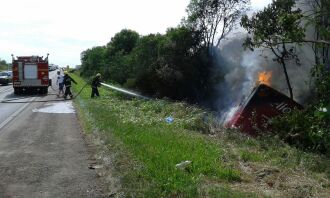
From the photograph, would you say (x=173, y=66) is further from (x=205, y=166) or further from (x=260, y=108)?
(x=205, y=166)

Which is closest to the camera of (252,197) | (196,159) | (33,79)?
(252,197)

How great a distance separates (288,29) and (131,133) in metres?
4.44

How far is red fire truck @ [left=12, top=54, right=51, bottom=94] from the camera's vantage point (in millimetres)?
31345

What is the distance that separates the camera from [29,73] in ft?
104

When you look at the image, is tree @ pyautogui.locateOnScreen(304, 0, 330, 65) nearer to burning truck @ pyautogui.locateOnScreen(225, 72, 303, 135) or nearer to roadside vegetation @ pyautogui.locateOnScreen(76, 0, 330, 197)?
roadside vegetation @ pyautogui.locateOnScreen(76, 0, 330, 197)

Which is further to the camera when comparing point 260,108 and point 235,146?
point 260,108

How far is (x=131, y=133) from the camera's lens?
1102cm

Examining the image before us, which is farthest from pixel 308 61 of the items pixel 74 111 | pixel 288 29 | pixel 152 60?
pixel 288 29

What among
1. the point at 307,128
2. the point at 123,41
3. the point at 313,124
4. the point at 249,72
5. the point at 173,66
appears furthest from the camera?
the point at 123,41

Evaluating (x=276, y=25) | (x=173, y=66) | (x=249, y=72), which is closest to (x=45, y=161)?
(x=276, y=25)

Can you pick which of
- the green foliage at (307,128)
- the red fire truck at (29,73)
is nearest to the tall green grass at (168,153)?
the green foliage at (307,128)

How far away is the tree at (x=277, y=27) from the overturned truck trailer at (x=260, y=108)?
1822mm

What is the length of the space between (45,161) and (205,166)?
3171mm

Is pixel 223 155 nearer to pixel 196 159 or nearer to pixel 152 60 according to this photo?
pixel 196 159
